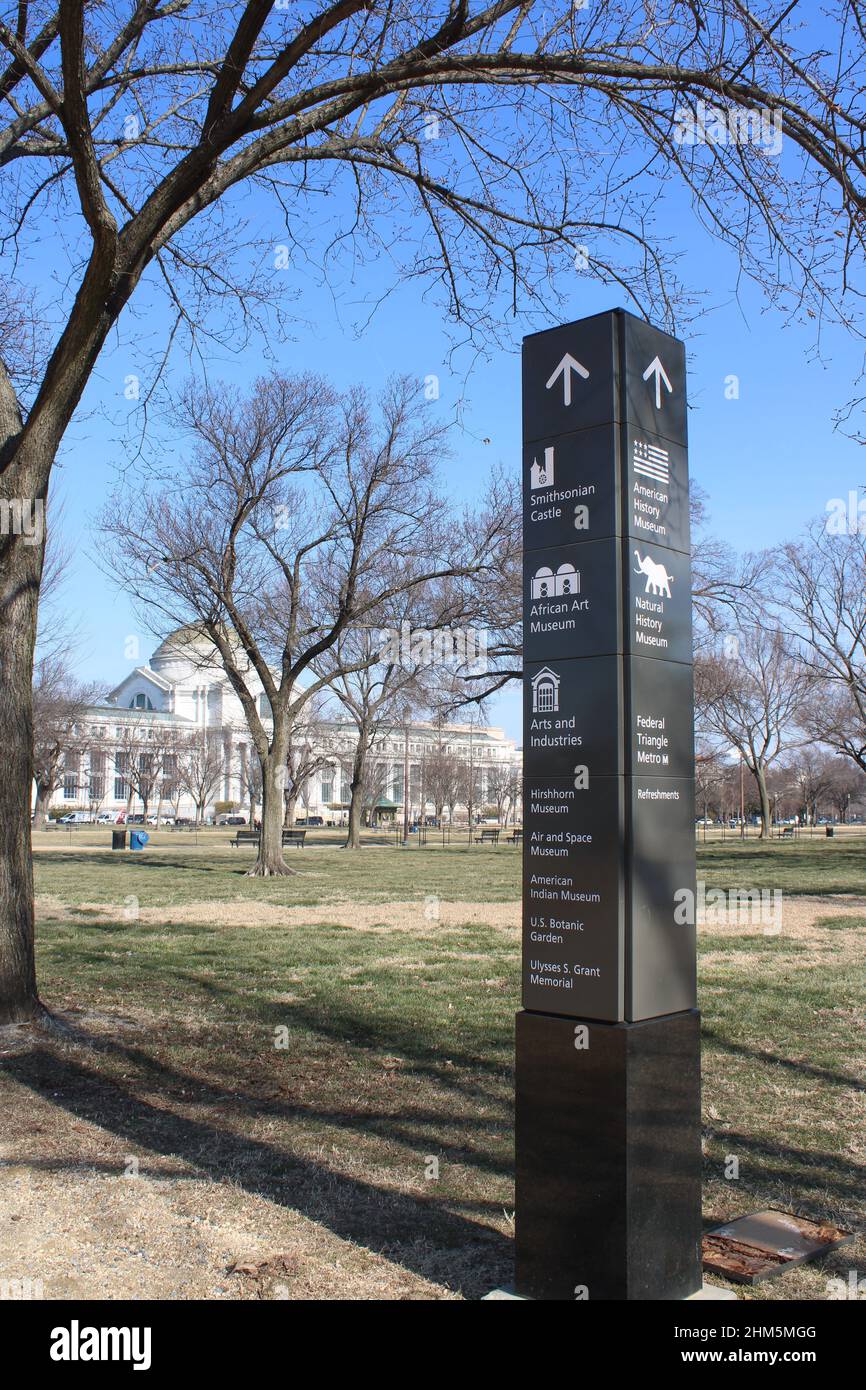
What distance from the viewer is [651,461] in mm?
3998

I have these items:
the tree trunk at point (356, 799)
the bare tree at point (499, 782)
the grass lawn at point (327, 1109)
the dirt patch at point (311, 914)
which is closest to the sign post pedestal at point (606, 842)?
the grass lawn at point (327, 1109)

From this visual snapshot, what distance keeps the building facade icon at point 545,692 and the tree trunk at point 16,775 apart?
16.7ft

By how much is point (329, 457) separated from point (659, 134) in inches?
722

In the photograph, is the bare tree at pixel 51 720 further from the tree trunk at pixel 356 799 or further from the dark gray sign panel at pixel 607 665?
the dark gray sign panel at pixel 607 665

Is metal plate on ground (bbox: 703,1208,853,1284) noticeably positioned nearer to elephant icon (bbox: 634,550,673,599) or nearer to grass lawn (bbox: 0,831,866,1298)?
grass lawn (bbox: 0,831,866,1298)

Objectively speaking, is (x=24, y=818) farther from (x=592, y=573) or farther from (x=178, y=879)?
(x=178, y=879)

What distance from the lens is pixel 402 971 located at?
1126 centimetres

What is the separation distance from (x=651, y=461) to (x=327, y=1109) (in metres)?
4.30

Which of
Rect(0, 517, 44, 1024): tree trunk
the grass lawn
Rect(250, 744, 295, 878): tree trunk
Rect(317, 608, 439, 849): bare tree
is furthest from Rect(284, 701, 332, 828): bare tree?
Rect(0, 517, 44, 1024): tree trunk

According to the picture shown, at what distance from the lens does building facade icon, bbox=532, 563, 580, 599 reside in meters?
3.93

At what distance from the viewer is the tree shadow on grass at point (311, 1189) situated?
434cm

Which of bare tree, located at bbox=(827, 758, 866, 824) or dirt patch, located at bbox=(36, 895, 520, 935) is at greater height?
bare tree, located at bbox=(827, 758, 866, 824)

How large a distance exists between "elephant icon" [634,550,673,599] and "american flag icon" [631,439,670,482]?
0.99ft
